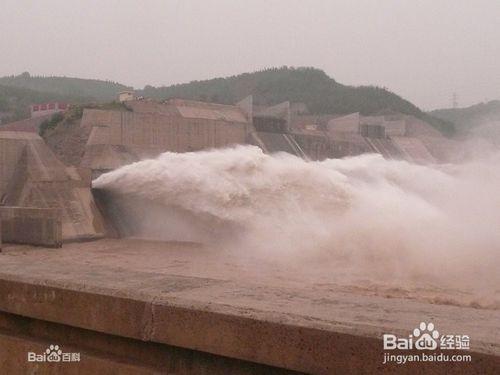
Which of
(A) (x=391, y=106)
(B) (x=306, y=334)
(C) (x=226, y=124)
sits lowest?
(B) (x=306, y=334)

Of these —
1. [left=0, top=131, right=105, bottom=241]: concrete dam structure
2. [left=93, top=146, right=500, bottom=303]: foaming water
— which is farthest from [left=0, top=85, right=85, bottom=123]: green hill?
[left=93, top=146, right=500, bottom=303]: foaming water

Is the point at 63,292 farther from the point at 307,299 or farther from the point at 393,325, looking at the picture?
the point at 393,325

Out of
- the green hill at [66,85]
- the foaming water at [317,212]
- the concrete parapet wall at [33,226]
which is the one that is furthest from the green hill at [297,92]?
the concrete parapet wall at [33,226]

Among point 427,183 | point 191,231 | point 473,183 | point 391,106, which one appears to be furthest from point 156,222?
point 391,106

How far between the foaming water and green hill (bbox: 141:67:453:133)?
76.9 m

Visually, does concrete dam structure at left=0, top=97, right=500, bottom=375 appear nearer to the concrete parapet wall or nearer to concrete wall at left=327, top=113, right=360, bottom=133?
the concrete parapet wall

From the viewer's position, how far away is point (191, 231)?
20.5m

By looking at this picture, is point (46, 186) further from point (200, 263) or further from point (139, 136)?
point (139, 136)

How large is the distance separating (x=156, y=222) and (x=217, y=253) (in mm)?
4283

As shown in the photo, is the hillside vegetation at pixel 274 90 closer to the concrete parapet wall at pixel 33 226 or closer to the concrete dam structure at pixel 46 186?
the concrete dam structure at pixel 46 186

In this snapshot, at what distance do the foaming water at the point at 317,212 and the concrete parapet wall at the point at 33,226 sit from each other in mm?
3507

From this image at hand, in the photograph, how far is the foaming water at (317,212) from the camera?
1570cm

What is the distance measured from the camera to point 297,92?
390ft

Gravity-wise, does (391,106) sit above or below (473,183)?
above
